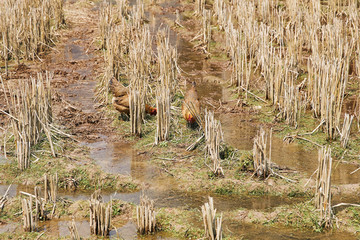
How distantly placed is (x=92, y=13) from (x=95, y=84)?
6070mm

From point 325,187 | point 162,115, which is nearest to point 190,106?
point 162,115

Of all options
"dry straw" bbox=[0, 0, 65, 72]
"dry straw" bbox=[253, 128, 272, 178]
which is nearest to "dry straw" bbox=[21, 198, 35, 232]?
"dry straw" bbox=[253, 128, 272, 178]

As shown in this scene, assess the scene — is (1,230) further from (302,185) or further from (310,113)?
(310,113)

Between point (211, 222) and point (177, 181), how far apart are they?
1.98 metres

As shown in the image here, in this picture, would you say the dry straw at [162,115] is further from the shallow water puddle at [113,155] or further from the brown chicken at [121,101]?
the brown chicken at [121,101]

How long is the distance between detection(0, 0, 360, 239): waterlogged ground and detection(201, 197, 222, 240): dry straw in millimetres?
475

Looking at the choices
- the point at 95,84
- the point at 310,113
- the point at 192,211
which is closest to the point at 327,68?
the point at 310,113

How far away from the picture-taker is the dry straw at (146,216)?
20.0 ft

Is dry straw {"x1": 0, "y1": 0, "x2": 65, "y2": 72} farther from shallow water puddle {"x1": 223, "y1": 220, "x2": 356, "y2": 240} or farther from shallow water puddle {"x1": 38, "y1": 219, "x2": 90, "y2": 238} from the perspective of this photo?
shallow water puddle {"x1": 223, "y1": 220, "x2": 356, "y2": 240}

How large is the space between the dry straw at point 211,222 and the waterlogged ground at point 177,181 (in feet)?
1.56

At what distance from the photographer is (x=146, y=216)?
6141mm

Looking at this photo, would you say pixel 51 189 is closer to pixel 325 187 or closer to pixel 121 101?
pixel 121 101

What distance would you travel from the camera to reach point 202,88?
11.4 meters

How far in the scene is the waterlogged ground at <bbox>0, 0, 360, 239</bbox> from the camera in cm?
649
